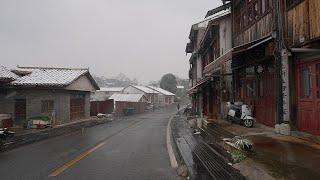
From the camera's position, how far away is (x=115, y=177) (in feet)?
26.6

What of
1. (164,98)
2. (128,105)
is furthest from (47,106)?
(164,98)

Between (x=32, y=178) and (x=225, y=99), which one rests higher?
(x=225, y=99)

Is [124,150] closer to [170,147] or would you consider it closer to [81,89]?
[170,147]

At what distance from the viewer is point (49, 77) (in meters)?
32.6

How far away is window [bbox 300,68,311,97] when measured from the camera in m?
11.5

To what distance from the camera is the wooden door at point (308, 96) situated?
10891mm

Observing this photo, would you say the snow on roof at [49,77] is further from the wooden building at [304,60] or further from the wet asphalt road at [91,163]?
the wooden building at [304,60]

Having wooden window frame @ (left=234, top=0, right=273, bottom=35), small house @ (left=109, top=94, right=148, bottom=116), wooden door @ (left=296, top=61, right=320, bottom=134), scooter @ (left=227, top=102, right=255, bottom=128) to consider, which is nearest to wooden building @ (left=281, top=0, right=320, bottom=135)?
wooden door @ (left=296, top=61, right=320, bottom=134)

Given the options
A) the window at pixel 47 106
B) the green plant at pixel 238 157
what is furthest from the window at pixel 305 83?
the window at pixel 47 106

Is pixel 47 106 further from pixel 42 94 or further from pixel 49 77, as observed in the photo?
pixel 49 77

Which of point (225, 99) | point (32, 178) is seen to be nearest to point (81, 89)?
point (225, 99)

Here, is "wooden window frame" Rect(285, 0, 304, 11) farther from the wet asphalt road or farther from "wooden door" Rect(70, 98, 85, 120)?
"wooden door" Rect(70, 98, 85, 120)

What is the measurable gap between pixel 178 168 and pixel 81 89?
28293 millimetres

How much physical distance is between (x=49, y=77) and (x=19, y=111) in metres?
4.35
